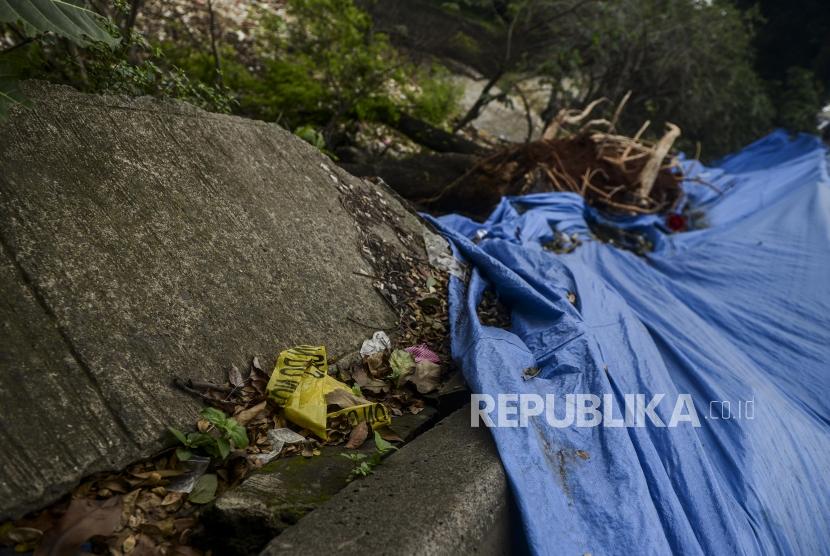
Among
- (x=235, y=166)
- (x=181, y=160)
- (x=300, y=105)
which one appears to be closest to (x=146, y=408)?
(x=181, y=160)

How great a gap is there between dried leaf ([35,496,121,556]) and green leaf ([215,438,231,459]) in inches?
11.3

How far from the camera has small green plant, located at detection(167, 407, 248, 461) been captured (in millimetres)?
1619

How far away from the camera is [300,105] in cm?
527

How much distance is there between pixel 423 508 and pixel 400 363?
854 mm

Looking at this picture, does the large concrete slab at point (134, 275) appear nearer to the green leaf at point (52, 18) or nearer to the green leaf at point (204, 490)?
the green leaf at point (204, 490)

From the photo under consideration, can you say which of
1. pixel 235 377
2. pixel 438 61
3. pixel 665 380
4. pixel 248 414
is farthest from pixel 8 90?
pixel 438 61

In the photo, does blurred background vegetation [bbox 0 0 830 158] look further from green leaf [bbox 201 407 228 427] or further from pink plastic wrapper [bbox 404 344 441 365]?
pink plastic wrapper [bbox 404 344 441 365]

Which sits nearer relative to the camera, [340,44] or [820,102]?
[340,44]

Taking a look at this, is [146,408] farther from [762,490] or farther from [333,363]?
[762,490]

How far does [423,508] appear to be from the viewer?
1.47 metres

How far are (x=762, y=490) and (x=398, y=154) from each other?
4.68 m

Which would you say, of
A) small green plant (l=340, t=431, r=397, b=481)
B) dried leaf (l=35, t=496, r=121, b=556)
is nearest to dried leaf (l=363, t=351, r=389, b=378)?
small green plant (l=340, t=431, r=397, b=481)

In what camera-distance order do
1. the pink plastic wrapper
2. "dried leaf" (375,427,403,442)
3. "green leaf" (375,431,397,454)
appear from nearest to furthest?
"green leaf" (375,431,397,454), "dried leaf" (375,427,403,442), the pink plastic wrapper

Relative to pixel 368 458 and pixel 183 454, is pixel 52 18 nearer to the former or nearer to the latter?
pixel 183 454
